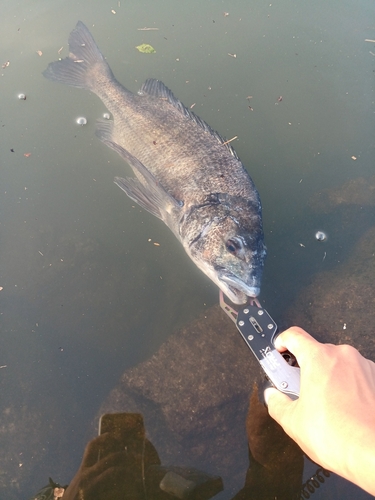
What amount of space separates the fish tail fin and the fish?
0.01 metres

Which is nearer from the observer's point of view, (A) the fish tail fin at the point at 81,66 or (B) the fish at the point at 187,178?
(B) the fish at the point at 187,178

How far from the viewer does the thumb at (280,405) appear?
180cm

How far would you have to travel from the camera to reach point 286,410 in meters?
1.81

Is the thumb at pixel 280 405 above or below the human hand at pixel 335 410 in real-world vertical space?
Answer: below

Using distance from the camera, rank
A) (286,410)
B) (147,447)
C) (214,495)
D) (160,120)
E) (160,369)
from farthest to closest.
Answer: (160,120)
(160,369)
(147,447)
(214,495)
(286,410)

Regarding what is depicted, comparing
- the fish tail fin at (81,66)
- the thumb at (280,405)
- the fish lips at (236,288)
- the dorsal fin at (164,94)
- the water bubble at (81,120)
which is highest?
the fish tail fin at (81,66)

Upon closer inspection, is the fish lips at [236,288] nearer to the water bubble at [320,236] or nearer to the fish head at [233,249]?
the fish head at [233,249]

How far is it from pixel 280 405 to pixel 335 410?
0.42m

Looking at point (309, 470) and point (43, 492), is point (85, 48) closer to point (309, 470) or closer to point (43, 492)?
point (43, 492)

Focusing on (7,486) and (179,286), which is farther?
(179,286)

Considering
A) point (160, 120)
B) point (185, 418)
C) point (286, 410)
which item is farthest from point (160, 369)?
point (160, 120)

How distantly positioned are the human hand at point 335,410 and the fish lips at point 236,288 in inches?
32.6

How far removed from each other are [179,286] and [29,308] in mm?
1480

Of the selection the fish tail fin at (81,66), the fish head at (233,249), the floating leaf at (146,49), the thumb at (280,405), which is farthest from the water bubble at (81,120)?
the thumb at (280,405)
